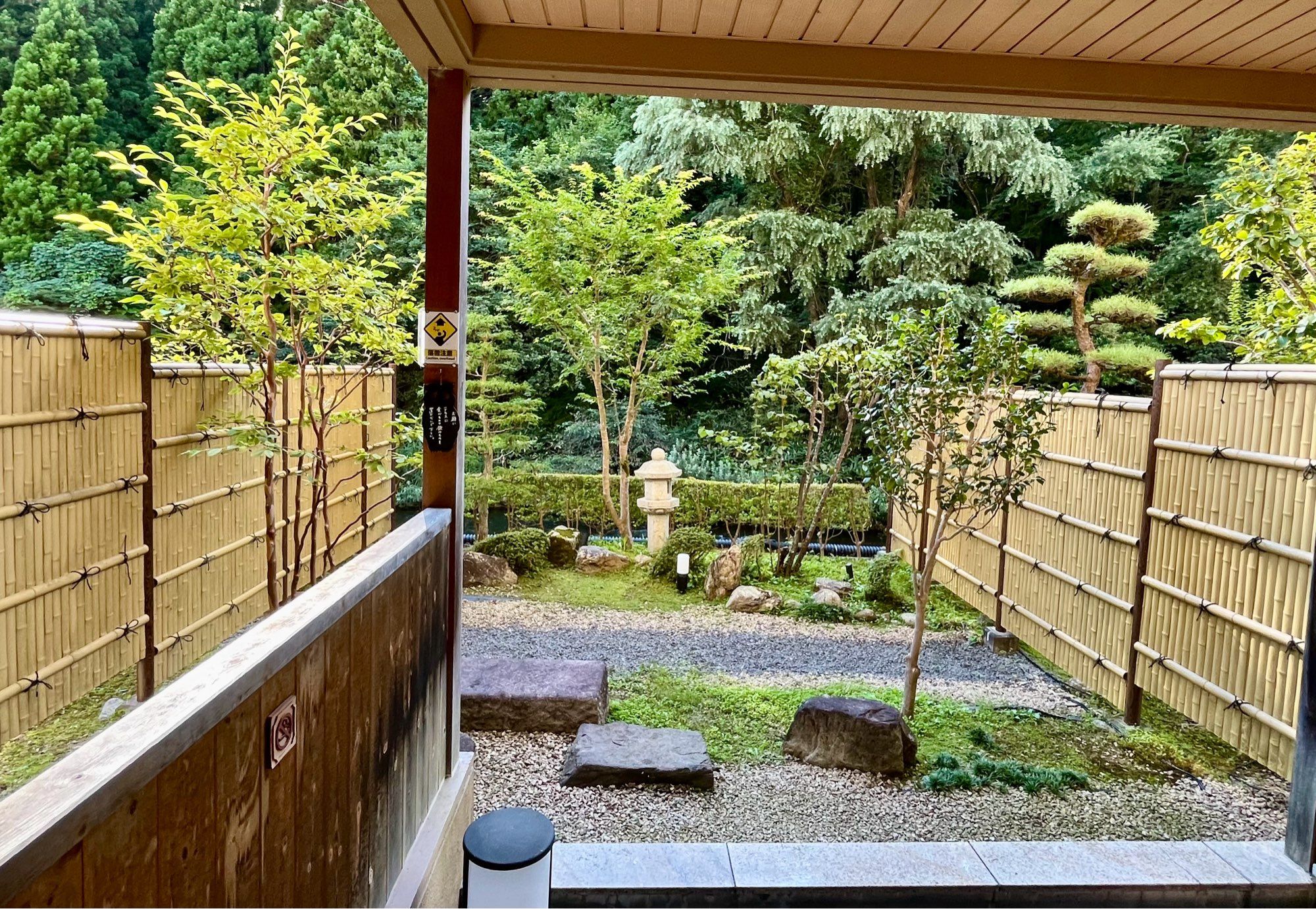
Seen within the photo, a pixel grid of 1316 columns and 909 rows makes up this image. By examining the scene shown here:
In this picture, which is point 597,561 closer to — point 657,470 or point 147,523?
point 657,470

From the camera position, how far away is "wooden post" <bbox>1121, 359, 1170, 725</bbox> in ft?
12.3

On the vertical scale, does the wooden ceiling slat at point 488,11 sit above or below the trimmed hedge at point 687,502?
above

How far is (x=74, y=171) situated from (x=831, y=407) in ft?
32.6

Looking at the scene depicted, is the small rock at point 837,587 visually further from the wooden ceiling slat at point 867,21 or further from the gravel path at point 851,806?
the wooden ceiling slat at point 867,21

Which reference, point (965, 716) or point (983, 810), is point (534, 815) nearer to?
point (983, 810)

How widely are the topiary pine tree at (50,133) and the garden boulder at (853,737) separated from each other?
10991 millimetres

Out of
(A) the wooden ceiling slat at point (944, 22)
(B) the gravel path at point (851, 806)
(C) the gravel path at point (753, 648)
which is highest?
(A) the wooden ceiling slat at point (944, 22)

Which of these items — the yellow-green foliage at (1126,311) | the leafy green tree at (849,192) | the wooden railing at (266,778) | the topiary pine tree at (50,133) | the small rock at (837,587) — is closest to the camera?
the wooden railing at (266,778)

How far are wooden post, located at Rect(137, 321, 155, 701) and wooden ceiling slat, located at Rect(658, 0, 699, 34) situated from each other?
8.03 feet

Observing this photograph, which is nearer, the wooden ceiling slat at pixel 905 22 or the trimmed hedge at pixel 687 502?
the wooden ceiling slat at pixel 905 22

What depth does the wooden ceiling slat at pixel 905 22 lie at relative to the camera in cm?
194

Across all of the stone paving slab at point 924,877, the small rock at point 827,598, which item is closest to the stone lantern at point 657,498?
the small rock at point 827,598

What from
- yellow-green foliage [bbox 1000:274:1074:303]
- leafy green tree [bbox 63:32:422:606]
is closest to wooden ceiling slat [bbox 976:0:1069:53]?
leafy green tree [bbox 63:32:422:606]

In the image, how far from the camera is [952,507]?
3889mm
